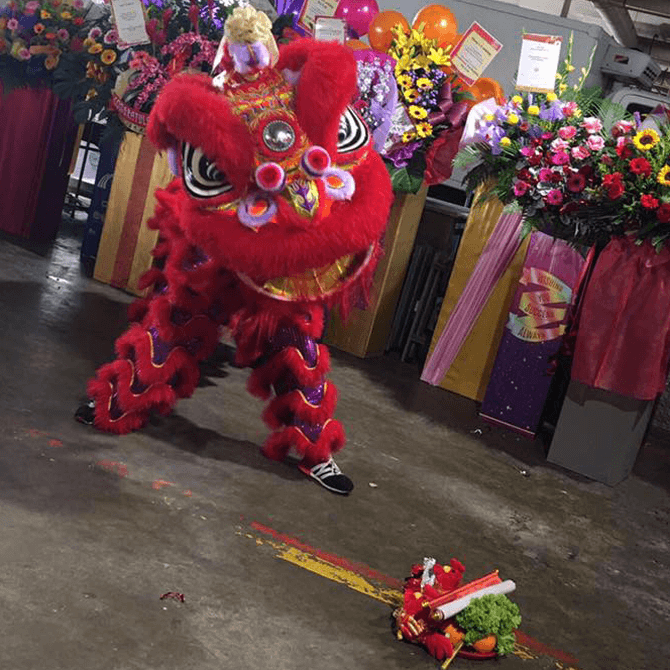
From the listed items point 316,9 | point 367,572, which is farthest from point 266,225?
point 316,9

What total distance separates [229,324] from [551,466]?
1.78 metres

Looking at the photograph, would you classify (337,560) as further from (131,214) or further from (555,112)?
(131,214)

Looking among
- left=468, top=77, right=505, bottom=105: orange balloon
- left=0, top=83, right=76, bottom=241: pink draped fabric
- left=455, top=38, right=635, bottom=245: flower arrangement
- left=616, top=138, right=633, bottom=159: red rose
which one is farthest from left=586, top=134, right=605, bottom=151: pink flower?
left=0, top=83, right=76, bottom=241: pink draped fabric

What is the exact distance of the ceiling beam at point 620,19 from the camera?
10.2 meters

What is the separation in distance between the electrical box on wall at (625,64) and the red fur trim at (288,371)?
377 cm

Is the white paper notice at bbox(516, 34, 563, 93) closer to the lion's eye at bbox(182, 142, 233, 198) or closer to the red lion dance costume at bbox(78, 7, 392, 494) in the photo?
the red lion dance costume at bbox(78, 7, 392, 494)

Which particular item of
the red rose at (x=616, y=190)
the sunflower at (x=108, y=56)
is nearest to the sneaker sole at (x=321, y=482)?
the red rose at (x=616, y=190)

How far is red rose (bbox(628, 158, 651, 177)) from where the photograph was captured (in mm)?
4223

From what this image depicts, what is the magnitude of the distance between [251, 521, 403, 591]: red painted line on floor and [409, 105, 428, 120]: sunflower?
2700mm

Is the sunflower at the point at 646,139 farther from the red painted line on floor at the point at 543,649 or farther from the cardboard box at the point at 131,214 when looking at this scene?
the cardboard box at the point at 131,214

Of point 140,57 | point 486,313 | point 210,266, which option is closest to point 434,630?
point 210,266

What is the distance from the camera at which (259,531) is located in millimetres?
3207

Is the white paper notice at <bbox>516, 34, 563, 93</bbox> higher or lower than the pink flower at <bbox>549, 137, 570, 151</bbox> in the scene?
higher

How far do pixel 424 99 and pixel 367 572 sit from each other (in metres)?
2.88
